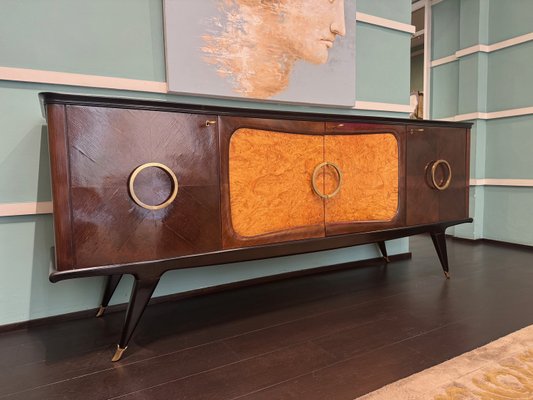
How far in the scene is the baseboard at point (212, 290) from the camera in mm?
1494

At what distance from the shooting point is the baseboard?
1.49 m

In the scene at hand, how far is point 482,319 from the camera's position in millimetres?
1471

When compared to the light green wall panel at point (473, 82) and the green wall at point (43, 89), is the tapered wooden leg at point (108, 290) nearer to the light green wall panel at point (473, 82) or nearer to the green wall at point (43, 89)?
the green wall at point (43, 89)

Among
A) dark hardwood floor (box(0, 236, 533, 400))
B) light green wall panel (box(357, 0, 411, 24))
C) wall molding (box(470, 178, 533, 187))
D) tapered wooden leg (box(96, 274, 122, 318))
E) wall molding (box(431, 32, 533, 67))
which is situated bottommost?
dark hardwood floor (box(0, 236, 533, 400))

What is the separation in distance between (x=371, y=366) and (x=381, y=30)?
6.86 ft

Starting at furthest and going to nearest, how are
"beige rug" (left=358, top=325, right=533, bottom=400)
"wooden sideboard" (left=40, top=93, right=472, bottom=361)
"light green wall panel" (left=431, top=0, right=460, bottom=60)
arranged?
"light green wall panel" (left=431, top=0, right=460, bottom=60)
"wooden sideboard" (left=40, top=93, right=472, bottom=361)
"beige rug" (left=358, top=325, right=533, bottom=400)

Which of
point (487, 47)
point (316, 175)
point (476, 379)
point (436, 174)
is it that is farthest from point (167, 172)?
point (487, 47)

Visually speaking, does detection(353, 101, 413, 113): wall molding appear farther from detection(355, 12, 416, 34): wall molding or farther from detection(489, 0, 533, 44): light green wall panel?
detection(489, 0, 533, 44): light green wall panel

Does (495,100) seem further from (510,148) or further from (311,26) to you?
(311,26)

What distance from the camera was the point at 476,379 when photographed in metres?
1.04

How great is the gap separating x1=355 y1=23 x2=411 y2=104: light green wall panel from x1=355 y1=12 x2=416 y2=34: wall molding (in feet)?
0.08

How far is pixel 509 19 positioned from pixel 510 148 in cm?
106

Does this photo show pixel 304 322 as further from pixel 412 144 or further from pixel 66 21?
pixel 66 21

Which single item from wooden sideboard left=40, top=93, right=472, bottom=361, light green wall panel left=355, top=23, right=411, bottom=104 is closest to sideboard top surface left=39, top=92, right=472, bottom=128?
wooden sideboard left=40, top=93, right=472, bottom=361
